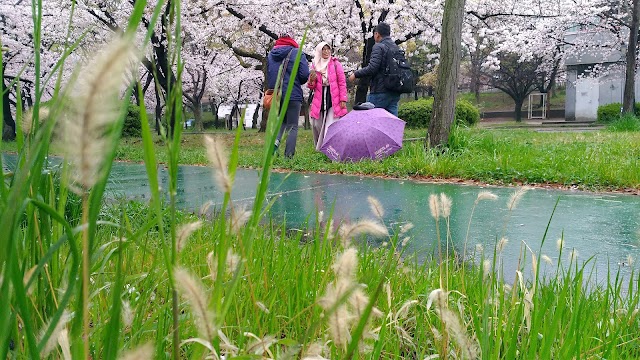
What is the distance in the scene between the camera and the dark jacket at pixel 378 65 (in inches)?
339

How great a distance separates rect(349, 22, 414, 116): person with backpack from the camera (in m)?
8.59

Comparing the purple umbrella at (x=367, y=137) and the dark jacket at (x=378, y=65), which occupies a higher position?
the dark jacket at (x=378, y=65)

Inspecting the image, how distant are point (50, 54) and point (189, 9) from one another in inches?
319

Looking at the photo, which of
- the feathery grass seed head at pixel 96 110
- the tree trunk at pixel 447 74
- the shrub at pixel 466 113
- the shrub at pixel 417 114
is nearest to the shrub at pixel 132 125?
the shrub at pixel 417 114

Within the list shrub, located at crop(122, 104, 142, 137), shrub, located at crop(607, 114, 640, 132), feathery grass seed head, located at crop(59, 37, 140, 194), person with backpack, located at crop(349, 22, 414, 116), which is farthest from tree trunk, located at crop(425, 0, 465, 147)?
shrub, located at crop(122, 104, 142, 137)

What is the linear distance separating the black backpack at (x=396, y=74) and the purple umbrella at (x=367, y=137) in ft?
2.49

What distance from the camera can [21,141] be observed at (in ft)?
3.08

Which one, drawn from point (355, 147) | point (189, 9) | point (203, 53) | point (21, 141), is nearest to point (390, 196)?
point (355, 147)

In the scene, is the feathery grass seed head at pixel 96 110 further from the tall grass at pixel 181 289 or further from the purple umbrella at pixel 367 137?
the purple umbrella at pixel 367 137

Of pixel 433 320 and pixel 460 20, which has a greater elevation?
pixel 460 20

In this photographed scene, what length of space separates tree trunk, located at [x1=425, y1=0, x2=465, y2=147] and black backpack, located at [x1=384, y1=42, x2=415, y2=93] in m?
0.60

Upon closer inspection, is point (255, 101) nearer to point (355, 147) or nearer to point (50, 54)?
point (50, 54)

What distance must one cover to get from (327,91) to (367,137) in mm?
1323

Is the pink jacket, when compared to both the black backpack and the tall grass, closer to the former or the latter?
the black backpack
